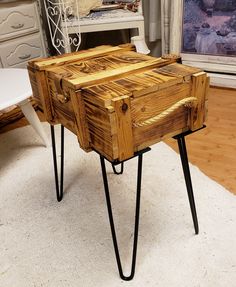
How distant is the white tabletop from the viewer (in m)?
1.29

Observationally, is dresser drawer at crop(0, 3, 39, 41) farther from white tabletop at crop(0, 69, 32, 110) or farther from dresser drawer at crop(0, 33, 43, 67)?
white tabletop at crop(0, 69, 32, 110)

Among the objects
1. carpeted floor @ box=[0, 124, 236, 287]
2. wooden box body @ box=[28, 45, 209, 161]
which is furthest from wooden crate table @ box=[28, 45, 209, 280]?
carpeted floor @ box=[0, 124, 236, 287]

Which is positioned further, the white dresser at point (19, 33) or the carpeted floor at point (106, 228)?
the white dresser at point (19, 33)

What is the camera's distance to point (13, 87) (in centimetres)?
141

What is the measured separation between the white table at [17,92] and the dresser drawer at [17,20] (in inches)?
18.0

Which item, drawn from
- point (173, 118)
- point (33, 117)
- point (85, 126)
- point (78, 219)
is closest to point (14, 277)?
point (78, 219)

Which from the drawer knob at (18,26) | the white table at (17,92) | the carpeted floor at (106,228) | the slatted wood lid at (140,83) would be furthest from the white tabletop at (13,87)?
the slatted wood lid at (140,83)

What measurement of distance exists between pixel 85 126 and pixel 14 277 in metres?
0.61

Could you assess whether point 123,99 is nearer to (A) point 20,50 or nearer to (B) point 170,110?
(B) point 170,110

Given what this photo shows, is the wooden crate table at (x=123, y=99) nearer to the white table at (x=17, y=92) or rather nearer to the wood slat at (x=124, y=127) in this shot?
the wood slat at (x=124, y=127)

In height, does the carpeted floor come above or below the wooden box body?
below

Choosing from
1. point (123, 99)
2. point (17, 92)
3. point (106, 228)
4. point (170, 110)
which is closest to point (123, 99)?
point (123, 99)

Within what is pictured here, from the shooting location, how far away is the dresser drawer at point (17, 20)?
1901 mm

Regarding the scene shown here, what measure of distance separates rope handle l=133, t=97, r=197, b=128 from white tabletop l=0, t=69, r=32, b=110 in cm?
79
